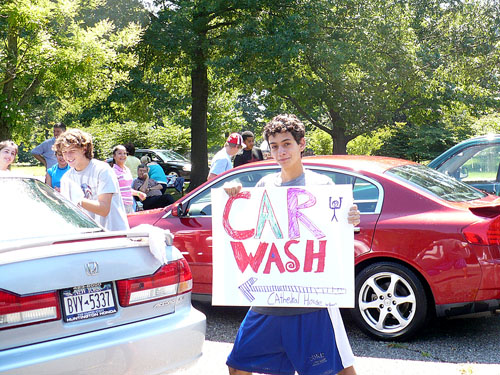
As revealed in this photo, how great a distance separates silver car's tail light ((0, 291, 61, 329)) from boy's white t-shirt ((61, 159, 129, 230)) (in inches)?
74.2

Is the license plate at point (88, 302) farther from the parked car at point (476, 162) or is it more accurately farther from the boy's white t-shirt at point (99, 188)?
the parked car at point (476, 162)

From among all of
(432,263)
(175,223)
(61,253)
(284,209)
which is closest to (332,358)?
(284,209)

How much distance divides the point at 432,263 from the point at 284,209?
7.60 ft

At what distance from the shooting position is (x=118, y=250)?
12.2 ft

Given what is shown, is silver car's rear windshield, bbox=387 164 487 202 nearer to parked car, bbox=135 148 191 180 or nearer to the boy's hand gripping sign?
the boy's hand gripping sign

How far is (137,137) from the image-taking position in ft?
123

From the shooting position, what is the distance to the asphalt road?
500 centimetres

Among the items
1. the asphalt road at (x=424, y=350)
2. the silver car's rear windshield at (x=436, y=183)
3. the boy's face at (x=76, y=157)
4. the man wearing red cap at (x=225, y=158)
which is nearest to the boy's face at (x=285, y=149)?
the asphalt road at (x=424, y=350)

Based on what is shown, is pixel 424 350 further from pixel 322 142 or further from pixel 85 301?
pixel 322 142

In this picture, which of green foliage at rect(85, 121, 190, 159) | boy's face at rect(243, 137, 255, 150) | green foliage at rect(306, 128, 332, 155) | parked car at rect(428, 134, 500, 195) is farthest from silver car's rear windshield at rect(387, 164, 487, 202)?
green foliage at rect(85, 121, 190, 159)

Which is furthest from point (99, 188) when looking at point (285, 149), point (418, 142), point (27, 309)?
point (418, 142)

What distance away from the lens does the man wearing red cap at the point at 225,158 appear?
9634mm

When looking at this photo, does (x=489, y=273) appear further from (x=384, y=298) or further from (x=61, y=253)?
(x=61, y=253)

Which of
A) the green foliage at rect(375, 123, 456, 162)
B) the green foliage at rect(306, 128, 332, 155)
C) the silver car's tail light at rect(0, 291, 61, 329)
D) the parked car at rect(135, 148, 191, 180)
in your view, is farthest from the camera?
the green foliage at rect(375, 123, 456, 162)
